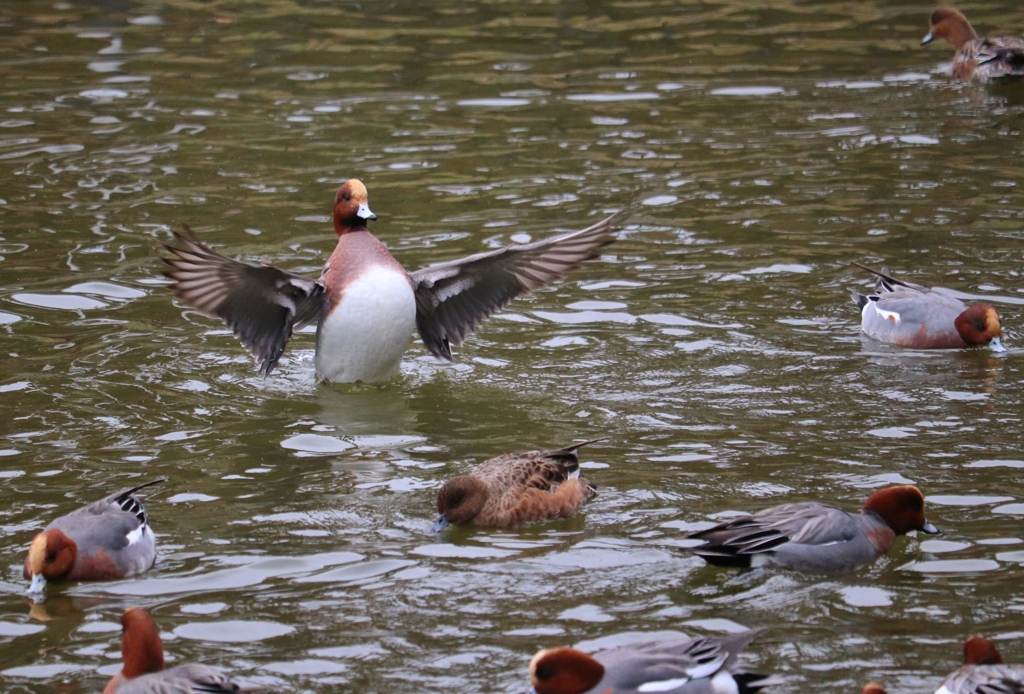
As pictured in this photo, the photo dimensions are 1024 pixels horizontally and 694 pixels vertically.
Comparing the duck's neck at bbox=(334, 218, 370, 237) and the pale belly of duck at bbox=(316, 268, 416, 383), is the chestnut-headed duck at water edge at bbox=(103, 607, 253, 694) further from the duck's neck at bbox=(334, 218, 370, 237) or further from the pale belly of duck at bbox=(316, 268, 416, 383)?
the duck's neck at bbox=(334, 218, 370, 237)

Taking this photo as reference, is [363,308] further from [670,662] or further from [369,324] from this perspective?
[670,662]

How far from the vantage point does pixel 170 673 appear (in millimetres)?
5156

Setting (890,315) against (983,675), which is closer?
(983,675)

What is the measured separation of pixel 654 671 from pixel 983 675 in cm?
106

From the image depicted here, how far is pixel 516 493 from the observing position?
694 centimetres

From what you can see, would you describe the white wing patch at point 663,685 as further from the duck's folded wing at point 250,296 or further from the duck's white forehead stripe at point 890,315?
the duck's white forehead stripe at point 890,315

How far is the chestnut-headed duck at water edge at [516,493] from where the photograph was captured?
680 centimetres

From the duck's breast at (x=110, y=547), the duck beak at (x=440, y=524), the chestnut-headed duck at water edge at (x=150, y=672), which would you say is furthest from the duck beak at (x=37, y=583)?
the duck beak at (x=440, y=524)

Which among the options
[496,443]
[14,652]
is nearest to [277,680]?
[14,652]

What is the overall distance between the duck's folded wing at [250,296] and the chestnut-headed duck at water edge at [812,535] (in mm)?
3267

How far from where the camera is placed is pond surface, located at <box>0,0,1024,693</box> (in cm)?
596

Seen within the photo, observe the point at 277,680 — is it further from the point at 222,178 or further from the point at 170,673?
the point at 222,178

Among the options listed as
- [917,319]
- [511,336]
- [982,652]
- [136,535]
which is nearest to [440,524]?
[136,535]

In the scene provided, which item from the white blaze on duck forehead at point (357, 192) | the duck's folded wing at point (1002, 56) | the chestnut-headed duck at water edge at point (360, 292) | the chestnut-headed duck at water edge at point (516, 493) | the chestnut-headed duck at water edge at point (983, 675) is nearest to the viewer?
the chestnut-headed duck at water edge at point (983, 675)
